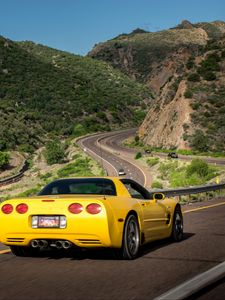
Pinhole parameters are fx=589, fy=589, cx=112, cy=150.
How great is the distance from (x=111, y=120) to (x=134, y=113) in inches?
445

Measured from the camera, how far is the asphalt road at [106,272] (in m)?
5.97

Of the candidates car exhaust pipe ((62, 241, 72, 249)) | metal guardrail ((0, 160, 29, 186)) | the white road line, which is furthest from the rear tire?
metal guardrail ((0, 160, 29, 186))

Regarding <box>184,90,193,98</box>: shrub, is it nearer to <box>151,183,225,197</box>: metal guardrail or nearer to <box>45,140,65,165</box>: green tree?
<box>45,140,65,165</box>: green tree

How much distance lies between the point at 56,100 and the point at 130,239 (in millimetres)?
121033

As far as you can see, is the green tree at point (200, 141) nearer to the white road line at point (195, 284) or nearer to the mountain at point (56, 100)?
the mountain at point (56, 100)

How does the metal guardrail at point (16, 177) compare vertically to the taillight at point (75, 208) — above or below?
below

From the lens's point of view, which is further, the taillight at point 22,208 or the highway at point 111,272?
the taillight at point 22,208

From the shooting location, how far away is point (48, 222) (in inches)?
311

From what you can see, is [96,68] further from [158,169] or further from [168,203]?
[168,203]

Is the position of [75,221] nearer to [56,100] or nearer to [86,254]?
[86,254]

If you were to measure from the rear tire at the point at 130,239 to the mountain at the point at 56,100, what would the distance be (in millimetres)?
82396

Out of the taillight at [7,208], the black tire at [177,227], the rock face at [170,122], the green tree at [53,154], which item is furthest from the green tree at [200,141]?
the taillight at [7,208]

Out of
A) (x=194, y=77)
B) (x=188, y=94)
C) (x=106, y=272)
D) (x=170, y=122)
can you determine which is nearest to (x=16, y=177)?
(x=170, y=122)

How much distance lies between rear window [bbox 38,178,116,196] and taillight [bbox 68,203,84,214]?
0.83 metres
